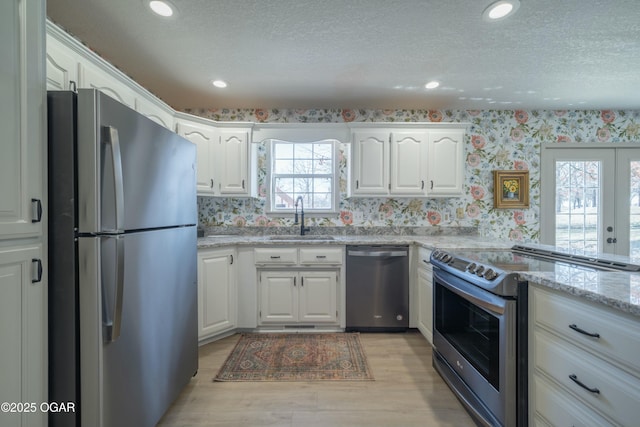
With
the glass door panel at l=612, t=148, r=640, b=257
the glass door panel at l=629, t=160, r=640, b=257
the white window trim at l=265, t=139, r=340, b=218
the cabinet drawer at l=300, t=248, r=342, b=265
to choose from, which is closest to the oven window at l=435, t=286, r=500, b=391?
the cabinet drawer at l=300, t=248, r=342, b=265

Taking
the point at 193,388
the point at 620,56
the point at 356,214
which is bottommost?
the point at 193,388

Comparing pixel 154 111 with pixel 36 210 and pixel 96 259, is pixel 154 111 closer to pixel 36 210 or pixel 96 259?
pixel 36 210

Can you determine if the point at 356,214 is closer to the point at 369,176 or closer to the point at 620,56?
the point at 369,176

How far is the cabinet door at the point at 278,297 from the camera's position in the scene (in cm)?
272

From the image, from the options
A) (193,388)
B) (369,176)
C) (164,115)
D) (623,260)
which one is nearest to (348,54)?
(369,176)

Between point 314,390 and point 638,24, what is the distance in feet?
10.4

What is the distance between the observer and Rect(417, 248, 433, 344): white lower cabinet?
→ 2376mm

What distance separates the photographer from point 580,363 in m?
1.04

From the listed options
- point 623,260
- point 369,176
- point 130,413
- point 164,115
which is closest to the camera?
point 130,413

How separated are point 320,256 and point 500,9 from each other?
222 cm

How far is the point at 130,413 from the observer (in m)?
1.24

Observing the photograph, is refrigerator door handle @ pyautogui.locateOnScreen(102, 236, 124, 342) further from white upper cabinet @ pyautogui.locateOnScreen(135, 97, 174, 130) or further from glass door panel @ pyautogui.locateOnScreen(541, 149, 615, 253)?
glass door panel @ pyautogui.locateOnScreen(541, 149, 615, 253)

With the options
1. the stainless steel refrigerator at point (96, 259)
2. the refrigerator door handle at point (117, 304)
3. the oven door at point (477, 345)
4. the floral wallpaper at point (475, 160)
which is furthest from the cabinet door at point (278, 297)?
the refrigerator door handle at point (117, 304)

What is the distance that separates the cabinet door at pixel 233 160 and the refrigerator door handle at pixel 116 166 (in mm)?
1867
